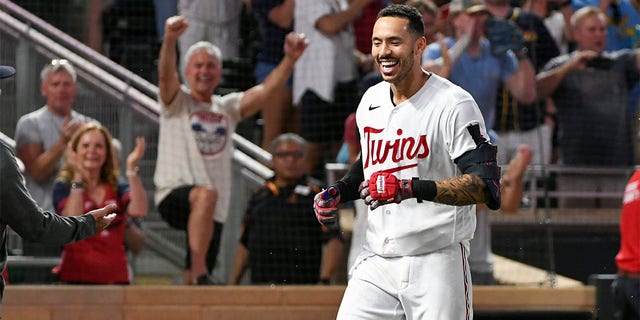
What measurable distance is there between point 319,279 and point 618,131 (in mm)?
2756

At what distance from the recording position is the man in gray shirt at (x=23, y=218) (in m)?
4.20

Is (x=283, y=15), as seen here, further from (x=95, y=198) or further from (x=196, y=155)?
(x=95, y=198)

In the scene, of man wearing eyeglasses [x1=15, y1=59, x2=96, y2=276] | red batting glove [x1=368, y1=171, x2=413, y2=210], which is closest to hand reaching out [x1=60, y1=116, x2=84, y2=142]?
man wearing eyeglasses [x1=15, y1=59, x2=96, y2=276]

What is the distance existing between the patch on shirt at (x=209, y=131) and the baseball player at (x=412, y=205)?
3.07 metres

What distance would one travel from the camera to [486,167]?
4410mm

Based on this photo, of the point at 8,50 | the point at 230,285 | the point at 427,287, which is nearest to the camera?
the point at 427,287

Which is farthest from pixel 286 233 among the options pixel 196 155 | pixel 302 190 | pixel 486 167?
pixel 486 167

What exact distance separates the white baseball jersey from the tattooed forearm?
21 cm

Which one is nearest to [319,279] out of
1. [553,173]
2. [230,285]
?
[230,285]

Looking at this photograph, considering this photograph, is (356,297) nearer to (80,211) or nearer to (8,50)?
(80,211)

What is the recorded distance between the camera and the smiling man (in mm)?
7582

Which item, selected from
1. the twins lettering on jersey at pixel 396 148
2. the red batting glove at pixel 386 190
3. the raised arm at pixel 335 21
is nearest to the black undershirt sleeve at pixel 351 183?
the twins lettering on jersey at pixel 396 148

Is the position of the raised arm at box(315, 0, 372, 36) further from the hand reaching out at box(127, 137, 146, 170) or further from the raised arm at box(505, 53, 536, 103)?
the hand reaching out at box(127, 137, 146, 170)

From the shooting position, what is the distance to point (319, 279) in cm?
782
